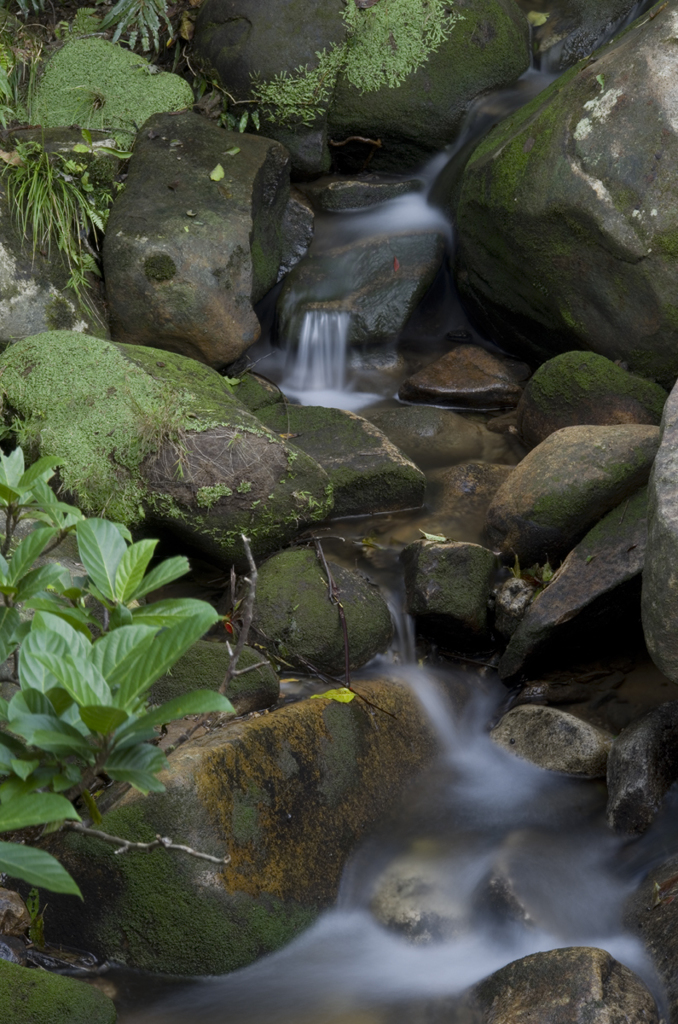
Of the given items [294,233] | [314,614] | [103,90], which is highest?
[103,90]

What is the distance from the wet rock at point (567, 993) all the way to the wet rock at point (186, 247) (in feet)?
14.5

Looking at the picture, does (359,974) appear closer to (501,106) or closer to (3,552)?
(3,552)

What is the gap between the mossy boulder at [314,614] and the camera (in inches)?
167

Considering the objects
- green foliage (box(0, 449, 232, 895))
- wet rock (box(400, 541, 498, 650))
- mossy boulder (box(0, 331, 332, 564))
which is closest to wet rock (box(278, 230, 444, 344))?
mossy boulder (box(0, 331, 332, 564))

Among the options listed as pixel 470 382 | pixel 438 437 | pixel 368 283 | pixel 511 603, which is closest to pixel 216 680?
pixel 511 603

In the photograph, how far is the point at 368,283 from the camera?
6867 millimetres

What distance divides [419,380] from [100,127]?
3.12m

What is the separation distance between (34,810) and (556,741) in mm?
3007

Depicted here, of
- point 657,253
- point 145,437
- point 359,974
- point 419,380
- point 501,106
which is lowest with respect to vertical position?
point 359,974

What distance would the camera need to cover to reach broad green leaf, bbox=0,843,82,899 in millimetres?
1225

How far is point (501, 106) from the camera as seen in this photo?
7.15m

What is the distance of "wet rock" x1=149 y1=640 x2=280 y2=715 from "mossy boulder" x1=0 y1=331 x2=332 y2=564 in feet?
3.37

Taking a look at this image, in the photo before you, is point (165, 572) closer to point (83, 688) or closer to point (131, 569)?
point (131, 569)

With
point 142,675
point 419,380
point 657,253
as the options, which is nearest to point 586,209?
point 657,253
